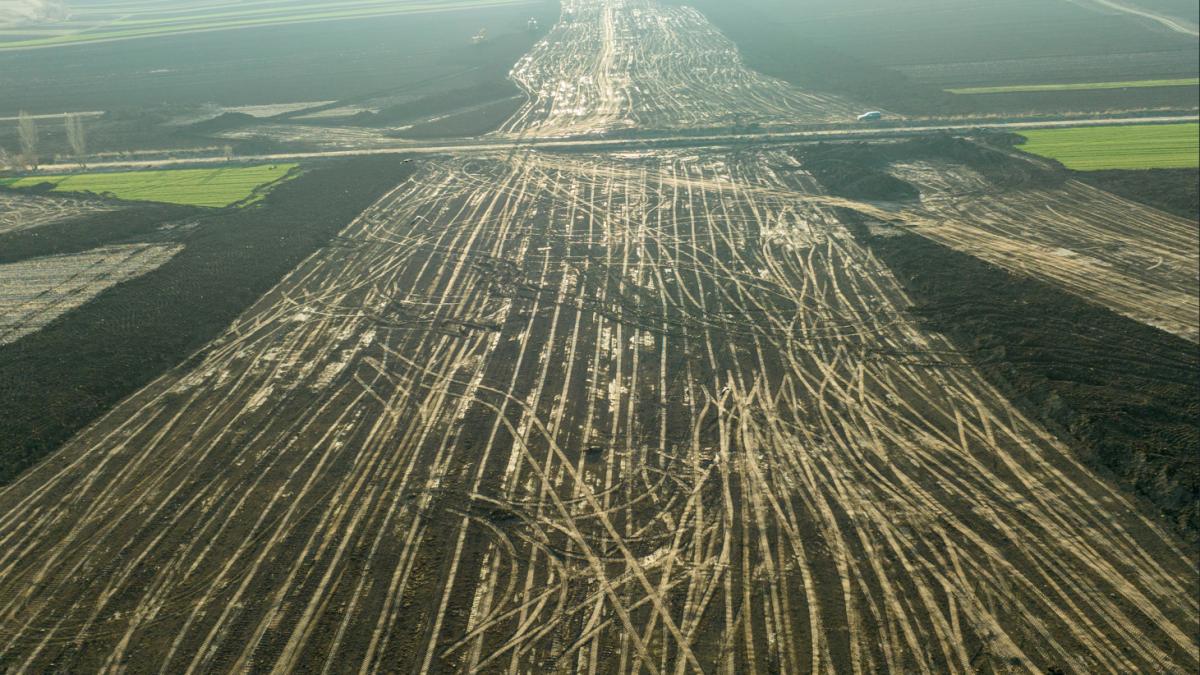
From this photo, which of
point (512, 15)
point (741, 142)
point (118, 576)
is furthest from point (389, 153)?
point (512, 15)

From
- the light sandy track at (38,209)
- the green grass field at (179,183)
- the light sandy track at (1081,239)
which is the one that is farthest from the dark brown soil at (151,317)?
the light sandy track at (1081,239)

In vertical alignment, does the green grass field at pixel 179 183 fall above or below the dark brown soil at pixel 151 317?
above

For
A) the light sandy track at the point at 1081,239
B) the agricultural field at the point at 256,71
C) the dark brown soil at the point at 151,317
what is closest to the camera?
the dark brown soil at the point at 151,317

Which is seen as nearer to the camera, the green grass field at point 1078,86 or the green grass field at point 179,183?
the green grass field at point 179,183

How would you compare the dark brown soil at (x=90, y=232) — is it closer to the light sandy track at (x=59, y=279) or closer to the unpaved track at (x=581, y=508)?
the light sandy track at (x=59, y=279)

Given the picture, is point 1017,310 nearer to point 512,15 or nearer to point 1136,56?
point 1136,56

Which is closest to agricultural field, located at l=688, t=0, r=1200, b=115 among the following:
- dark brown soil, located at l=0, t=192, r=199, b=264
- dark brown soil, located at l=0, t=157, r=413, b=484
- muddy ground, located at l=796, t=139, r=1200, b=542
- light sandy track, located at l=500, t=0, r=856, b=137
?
light sandy track, located at l=500, t=0, r=856, b=137

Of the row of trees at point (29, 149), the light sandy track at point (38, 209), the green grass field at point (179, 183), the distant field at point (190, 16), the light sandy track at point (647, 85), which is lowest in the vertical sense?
the light sandy track at point (38, 209)

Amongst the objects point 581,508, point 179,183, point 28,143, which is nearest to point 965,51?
point 179,183
